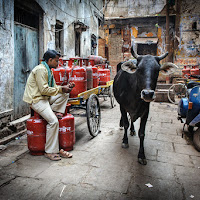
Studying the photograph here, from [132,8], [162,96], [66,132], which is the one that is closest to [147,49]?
[132,8]

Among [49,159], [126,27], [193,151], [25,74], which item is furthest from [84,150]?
[126,27]

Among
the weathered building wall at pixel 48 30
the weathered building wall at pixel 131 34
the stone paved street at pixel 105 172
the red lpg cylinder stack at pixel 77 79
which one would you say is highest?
the weathered building wall at pixel 131 34

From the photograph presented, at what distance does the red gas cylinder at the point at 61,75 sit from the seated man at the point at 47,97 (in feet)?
1.96

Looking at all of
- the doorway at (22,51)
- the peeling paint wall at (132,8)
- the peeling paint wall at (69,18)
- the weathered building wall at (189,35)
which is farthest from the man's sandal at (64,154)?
the peeling paint wall at (132,8)

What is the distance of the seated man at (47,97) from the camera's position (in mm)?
3760

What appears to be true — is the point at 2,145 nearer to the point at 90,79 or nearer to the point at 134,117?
the point at 90,79

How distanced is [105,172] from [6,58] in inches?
142

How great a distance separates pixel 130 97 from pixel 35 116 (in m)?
1.90

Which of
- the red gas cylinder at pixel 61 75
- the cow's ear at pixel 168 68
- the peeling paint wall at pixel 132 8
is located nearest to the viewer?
the cow's ear at pixel 168 68

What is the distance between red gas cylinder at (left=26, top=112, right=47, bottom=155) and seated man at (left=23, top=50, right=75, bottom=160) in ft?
0.40

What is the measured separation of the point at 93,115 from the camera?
5.20 m

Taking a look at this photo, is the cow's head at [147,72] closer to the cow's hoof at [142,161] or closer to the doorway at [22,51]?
the cow's hoof at [142,161]

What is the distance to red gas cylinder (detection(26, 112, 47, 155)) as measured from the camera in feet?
12.8

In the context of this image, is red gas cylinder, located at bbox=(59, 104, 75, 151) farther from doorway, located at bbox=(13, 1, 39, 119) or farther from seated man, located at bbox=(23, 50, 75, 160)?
doorway, located at bbox=(13, 1, 39, 119)
